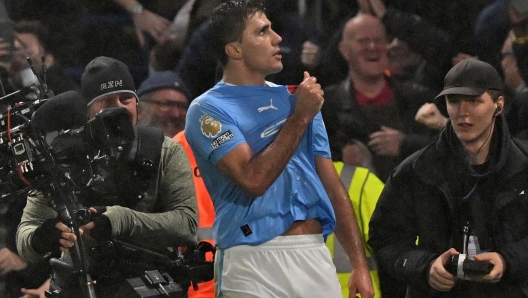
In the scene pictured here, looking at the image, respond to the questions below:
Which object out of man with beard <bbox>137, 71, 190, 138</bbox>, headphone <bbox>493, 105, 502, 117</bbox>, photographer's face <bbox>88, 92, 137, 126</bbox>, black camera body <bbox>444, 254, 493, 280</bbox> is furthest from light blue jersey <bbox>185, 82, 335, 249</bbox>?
man with beard <bbox>137, 71, 190, 138</bbox>

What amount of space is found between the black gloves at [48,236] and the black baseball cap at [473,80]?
1591mm

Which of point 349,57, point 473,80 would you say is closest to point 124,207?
point 473,80

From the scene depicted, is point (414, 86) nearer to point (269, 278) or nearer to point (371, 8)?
point (371, 8)

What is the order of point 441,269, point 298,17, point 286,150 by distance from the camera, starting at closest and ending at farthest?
1. point 286,150
2. point 441,269
3. point 298,17

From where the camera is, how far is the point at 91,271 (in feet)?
13.1

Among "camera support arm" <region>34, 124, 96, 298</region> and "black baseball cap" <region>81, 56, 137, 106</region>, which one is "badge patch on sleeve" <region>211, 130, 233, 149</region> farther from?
"black baseball cap" <region>81, 56, 137, 106</region>

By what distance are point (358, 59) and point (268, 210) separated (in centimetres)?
234

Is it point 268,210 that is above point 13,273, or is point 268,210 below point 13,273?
above

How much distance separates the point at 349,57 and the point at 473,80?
5.64ft

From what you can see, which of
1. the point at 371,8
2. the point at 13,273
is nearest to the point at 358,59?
the point at 371,8

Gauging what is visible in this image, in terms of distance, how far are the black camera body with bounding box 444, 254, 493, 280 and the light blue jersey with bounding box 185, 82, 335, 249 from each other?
536mm

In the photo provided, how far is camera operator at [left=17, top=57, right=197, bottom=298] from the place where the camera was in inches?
153

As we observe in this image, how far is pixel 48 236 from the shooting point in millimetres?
3697

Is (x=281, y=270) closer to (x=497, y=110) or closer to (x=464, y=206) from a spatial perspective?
(x=464, y=206)
